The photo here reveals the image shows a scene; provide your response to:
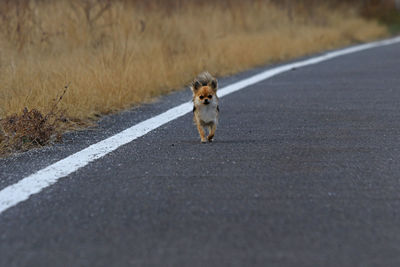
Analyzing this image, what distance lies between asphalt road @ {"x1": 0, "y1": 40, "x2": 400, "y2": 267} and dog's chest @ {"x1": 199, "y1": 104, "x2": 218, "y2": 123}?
0.72 ft

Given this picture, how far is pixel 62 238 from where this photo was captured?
457 centimetres

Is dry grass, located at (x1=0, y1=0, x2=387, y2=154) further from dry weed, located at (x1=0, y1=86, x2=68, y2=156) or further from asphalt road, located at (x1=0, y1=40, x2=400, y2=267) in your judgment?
asphalt road, located at (x1=0, y1=40, x2=400, y2=267)

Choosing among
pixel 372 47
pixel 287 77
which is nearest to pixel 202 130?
pixel 287 77

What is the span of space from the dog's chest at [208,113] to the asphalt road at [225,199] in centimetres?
22

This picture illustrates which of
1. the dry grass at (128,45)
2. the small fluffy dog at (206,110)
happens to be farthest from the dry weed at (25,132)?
the small fluffy dog at (206,110)

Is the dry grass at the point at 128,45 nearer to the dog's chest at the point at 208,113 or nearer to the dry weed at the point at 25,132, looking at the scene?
the dry weed at the point at 25,132

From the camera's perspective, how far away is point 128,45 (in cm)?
1510

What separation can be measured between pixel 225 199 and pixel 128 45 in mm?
9999

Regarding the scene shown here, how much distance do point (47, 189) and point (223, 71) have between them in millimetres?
8637

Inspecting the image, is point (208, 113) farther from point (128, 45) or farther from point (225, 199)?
point (128, 45)

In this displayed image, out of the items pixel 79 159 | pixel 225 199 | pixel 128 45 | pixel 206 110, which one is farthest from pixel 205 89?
pixel 128 45

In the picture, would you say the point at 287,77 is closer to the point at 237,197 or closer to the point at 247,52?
the point at 247,52

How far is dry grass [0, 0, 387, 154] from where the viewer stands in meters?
10.3

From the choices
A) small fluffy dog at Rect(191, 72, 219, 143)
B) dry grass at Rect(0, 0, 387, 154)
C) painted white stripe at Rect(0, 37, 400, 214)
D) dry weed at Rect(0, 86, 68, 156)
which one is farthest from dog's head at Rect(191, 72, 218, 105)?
dry grass at Rect(0, 0, 387, 154)
